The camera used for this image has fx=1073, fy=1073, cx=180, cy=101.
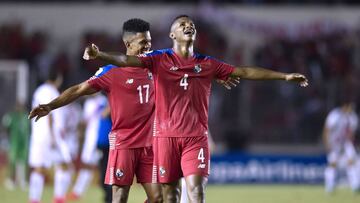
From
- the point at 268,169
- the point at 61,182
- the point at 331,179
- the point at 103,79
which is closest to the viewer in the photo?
the point at 103,79

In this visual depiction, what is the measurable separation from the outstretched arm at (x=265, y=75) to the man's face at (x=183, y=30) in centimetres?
65

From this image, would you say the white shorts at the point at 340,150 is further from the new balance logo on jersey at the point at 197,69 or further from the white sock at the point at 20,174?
the new balance logo on jersey at the point at 197,69

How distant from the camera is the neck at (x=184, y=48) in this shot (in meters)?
11.8

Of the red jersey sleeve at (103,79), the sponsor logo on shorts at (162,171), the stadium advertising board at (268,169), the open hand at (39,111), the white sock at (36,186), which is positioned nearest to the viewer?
the open hand at (39,111)

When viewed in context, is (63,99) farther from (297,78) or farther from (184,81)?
(297,78)

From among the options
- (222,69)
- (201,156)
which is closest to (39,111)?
(201,156)

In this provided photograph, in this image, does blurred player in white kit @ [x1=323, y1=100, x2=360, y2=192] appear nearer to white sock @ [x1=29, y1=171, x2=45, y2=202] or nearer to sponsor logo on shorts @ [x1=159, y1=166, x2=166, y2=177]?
white sock @ [x1=29, y1=171, x2=45, y2=202]

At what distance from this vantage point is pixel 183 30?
38.4 ft

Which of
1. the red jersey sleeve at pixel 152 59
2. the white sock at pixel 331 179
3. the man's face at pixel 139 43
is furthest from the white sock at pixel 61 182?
the white sock at pixel 331 179

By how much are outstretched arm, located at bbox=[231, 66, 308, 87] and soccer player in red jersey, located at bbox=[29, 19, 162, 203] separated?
1.20 meters

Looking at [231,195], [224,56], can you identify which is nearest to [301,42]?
[224,56]

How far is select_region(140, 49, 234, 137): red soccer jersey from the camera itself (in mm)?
11766

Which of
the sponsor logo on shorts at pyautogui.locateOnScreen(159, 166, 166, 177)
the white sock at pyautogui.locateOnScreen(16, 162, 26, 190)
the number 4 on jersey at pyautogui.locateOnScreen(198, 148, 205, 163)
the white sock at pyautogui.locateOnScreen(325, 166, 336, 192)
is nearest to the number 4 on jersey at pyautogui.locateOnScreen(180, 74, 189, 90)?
the number 4 on jersey at pyautogui.locateOnScreen(198, 148, 205, 163)

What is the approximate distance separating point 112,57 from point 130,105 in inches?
62.6
